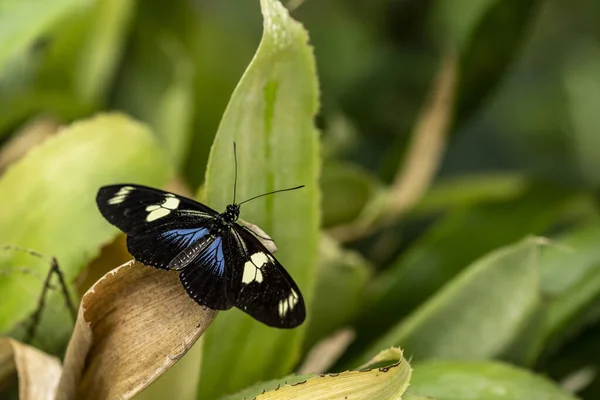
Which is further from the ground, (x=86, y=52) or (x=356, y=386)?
(x=86, y=52)

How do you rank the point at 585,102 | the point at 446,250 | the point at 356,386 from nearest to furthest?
the point at 356,386 < the point at 446,250 < the point at 585,102

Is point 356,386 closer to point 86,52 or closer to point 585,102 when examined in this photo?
point 86,52

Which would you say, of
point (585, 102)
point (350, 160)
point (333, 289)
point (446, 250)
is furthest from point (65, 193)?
point (585, 102)

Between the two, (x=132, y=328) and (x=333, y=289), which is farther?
(x=333, y=289)

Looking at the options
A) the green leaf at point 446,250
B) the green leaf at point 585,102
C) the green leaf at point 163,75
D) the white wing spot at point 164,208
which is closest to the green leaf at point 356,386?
the white wing spot at point 164,208

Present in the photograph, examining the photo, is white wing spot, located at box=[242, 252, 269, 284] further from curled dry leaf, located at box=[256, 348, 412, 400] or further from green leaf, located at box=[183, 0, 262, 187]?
green leaf, located at box=[183, 0, 262, 187]

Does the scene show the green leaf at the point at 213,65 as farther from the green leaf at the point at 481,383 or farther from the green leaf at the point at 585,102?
the green leaf at the point at 585,102
